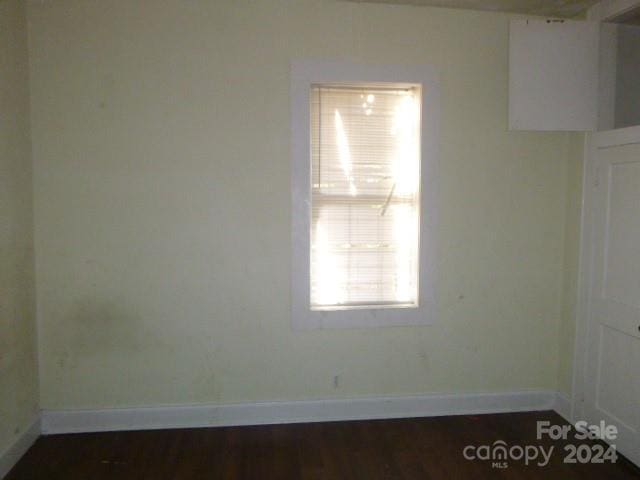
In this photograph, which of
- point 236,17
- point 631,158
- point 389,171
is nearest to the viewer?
point 631,158

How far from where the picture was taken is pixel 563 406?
10.4ft

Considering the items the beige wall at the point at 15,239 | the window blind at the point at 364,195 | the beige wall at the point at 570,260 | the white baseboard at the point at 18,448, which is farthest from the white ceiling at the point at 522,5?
the white baseboard at the point at 18,448

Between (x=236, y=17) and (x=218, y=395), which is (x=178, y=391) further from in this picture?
(x=236, y=17)

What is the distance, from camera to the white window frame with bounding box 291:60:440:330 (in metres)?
2.90

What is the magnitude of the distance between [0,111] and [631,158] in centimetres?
364

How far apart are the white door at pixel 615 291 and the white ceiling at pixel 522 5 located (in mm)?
876

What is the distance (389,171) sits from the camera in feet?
10.2

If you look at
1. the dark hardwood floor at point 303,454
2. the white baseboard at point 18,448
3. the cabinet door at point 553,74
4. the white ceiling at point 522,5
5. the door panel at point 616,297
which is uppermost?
the white ceiling at point 522,5

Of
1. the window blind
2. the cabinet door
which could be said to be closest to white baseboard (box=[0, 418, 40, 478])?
the window blind

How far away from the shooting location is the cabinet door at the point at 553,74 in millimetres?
2869

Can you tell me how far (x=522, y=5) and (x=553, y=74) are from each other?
508 millimetres

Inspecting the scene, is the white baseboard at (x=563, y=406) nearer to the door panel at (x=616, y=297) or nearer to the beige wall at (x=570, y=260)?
the beige wall at (x=570, y=260)

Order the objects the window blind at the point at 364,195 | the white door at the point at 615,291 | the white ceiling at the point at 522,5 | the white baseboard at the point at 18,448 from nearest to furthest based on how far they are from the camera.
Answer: the white baseboard at the point at 18,448
the white door at the point at 615,291
the white ceiling at the point at 522,5
the window blind at the point at 364,195

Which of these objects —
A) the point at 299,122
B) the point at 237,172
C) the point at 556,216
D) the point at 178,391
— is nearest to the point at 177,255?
the point at 237,172
